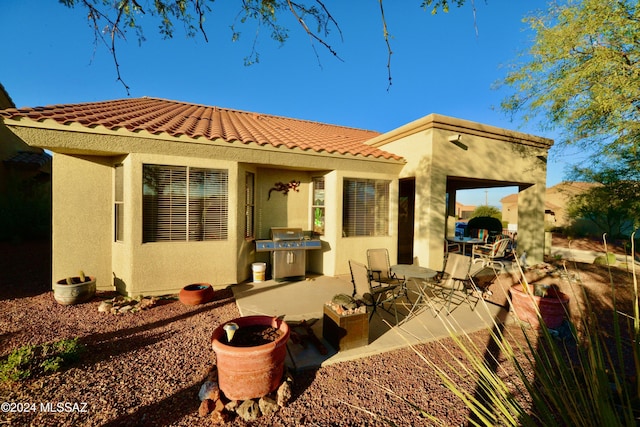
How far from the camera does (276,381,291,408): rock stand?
313cm

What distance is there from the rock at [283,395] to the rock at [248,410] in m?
0.25

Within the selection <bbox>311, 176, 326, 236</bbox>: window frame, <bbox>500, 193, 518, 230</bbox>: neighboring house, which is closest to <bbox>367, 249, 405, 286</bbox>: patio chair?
<bbox>311, 176, 326, 236</bbox>: window frame

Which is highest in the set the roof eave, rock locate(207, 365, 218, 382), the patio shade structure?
the roof eave

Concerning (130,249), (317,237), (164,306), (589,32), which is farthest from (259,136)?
(589,32)

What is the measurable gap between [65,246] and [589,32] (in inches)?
609

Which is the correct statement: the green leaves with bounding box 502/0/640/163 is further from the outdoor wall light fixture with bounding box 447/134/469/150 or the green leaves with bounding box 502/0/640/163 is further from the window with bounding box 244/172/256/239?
the window with bounding box 244/172/256/239

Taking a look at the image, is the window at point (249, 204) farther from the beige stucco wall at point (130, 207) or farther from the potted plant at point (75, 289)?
the potted plant at point (75, 289)

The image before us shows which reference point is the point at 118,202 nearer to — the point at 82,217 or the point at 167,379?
the point at 82,217

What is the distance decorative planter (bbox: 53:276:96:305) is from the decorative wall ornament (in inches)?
200

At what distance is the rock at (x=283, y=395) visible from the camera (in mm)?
3131

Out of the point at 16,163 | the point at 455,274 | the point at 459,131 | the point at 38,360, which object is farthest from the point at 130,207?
the point at 16,163

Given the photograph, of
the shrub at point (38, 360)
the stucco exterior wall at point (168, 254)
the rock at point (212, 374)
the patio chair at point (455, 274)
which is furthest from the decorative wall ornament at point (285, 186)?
the shrub at point (38, 360)

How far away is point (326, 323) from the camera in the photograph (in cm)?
458

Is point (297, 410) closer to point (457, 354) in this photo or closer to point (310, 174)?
point (457, 354)
